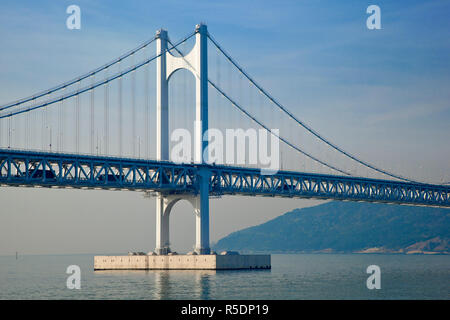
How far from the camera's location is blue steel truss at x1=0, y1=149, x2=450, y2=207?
84.9 metres

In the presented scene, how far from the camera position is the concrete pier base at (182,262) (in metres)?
96.4

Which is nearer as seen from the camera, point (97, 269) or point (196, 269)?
point (196, 269)

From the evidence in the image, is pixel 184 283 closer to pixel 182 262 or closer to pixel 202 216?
pixel 182 262

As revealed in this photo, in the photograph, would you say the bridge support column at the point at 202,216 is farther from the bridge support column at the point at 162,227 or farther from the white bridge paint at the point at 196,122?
the bridge support column at the point at 162,227

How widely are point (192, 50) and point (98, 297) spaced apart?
45204mm

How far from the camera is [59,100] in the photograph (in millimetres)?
90688

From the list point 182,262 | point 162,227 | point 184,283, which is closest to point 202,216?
point 162,227

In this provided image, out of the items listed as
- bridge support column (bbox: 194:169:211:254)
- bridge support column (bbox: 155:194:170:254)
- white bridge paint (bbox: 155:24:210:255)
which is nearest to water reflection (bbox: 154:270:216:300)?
bridge support column (bbox: 155:194:170:254)

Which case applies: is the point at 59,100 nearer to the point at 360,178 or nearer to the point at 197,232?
the point at 197,232

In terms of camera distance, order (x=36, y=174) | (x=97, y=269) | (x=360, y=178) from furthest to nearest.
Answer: (x=360, y=178), (x=97, y=269), (x=36, y=174)

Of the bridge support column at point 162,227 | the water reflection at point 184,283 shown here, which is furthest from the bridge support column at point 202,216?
the bridge support column at point 162,227

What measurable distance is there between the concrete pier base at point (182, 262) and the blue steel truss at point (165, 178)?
813cm
